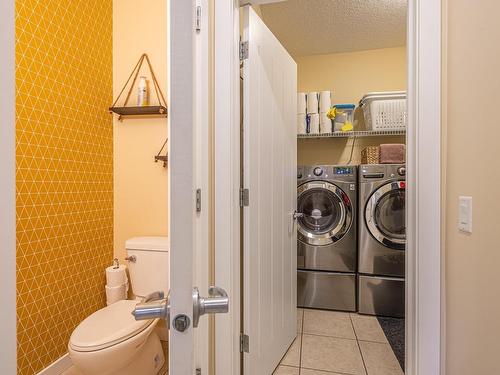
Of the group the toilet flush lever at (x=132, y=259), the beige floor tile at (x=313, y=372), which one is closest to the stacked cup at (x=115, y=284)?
the toilet flush lever at (x=132, y=259)

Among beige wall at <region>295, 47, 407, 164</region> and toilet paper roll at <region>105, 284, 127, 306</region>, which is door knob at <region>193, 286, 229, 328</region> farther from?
beige wall at <region>295, 47, 407, 164</region>

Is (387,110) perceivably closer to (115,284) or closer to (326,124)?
(326,124)

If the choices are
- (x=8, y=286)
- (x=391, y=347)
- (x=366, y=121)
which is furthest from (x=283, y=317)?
(x=366, y=121)


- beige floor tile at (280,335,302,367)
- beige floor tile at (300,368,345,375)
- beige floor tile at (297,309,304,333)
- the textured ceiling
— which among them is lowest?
beige floor tile at (297,309,304,333)

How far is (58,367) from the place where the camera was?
162 centimetres

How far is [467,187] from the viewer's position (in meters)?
0.91

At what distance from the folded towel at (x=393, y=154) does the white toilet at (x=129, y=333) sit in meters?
2.06

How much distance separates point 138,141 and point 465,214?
198cm

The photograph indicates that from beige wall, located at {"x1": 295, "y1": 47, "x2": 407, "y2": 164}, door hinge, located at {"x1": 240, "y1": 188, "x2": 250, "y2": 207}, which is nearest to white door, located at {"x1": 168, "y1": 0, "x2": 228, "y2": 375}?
door hinge, located at {"x1": 240, "y1": 188, "x2": 250, "y2": 207}

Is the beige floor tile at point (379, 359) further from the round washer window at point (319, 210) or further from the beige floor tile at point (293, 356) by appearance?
the round washer window at point (319, 210)

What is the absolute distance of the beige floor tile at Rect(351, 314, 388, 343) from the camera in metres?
2.07

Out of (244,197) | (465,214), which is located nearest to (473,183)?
(465,214)

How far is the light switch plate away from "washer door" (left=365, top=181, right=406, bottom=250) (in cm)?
149

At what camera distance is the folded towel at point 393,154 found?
2.44 metres
